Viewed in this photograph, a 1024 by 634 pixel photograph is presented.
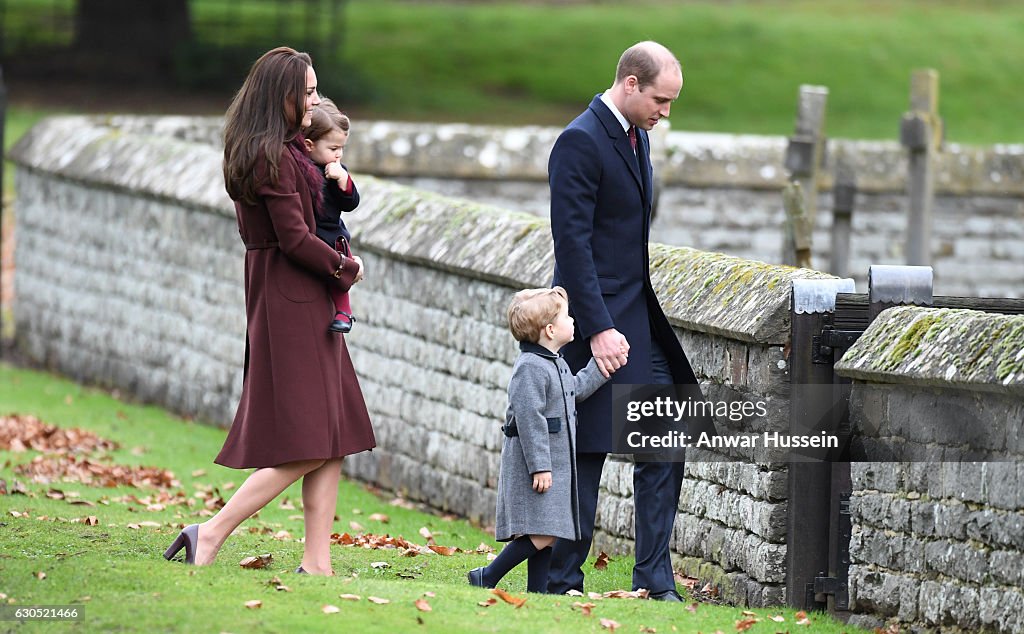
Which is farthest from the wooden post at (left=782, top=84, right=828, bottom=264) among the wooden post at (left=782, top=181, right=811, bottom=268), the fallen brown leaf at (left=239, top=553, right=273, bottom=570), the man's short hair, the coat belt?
the coat belt

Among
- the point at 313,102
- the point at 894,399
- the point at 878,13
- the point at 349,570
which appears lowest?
the point at 349,570

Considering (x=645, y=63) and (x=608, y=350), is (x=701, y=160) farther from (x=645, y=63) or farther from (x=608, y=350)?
(x=608, y=350)

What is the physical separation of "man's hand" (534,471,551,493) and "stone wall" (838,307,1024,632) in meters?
1.16

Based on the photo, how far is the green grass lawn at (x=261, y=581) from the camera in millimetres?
5211

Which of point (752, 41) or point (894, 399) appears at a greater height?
point (752, 41)

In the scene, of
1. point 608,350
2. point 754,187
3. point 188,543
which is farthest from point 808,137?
point 188,543

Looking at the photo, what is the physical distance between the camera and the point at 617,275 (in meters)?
6.06

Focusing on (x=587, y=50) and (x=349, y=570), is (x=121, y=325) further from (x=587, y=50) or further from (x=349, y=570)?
(x=587, y=50)

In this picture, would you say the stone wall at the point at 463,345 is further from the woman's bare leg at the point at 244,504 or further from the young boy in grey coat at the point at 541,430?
the woman's bare leg at the point at 244,504

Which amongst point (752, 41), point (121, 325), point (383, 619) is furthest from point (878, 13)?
point (383, 619)

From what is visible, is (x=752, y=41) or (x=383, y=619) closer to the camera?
(x=383, y=619)

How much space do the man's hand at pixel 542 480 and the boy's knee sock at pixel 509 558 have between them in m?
0.23

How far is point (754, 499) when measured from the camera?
648 cm

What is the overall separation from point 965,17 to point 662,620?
28176 mm
